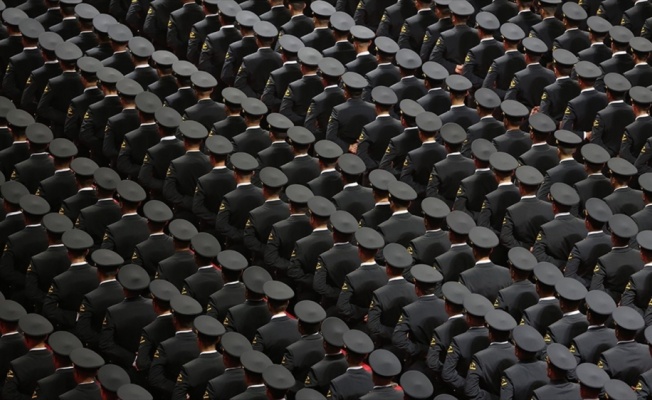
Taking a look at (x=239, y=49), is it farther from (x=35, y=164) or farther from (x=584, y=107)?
(x=584, y=107)

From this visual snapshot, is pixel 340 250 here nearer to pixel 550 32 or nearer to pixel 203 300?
pixel 203 300

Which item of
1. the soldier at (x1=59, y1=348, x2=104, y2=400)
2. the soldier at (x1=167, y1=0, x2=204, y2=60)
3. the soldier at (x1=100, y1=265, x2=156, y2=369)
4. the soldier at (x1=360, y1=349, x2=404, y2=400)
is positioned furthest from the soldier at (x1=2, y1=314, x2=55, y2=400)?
the soldier at (x1=167, y1=0, x2=204, y2=60)

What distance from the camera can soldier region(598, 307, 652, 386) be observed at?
7.41 meters

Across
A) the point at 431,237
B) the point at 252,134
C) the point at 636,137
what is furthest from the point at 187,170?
the point at 636,137

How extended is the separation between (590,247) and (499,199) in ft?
2.23

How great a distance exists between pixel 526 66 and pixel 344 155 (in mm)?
1787

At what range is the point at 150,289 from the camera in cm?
756

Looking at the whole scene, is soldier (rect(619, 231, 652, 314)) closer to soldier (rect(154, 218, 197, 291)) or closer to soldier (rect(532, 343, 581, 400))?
soldier (rect(532, 343, 581, 400))

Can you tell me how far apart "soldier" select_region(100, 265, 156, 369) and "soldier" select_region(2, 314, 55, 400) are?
14.6 inches

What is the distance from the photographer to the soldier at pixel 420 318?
24.9ft

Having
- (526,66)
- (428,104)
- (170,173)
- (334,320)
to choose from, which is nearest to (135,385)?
(334,320)

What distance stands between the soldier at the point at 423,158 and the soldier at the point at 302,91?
0.90 m

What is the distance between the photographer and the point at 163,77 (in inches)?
364

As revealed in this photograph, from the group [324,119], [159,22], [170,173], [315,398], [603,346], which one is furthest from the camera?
[159,22]
